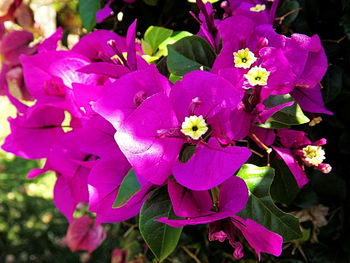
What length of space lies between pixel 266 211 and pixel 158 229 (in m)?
0.11

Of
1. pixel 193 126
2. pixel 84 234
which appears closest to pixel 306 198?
pixel 193 126

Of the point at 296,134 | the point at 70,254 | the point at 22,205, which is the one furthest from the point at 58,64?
the point at 22,205

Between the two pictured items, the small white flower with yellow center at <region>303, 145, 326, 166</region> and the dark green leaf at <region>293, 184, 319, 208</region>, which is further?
the dark green leaf at <region>293, 184, 319, 208</region>

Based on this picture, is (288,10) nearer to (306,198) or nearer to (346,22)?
(346,22)

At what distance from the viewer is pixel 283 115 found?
428mm

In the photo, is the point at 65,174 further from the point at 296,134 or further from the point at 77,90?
the point at 296,134

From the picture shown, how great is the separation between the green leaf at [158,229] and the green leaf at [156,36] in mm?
242

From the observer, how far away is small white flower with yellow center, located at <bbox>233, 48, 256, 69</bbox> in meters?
0.38

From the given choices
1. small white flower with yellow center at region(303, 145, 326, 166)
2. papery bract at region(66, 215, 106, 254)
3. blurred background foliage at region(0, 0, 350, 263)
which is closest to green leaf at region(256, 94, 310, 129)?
small white flower with yellow center at region(303, 145, 326, 166)

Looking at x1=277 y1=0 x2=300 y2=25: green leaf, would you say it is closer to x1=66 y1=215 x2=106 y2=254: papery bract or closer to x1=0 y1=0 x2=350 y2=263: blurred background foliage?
x1=0 y1=0 x2=350 y2=263: blurred background foliage

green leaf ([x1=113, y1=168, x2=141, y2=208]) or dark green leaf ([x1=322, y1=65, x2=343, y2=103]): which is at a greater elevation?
green leaf ([x1=113, y1=168, x2=141, y2=208])

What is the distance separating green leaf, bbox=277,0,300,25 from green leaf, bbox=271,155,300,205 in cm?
21

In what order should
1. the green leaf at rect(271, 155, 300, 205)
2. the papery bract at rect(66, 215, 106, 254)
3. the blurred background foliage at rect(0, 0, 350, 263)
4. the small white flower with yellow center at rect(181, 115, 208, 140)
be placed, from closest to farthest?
the small white flower with yellow center at rect(181, 115, 208, 140)
the green leaf at rect(271, 155, 300, 205)
the blurred background foliage at rect(0, 0, 350, 263)
the papery bract at rect(66, 215, 106, 254)

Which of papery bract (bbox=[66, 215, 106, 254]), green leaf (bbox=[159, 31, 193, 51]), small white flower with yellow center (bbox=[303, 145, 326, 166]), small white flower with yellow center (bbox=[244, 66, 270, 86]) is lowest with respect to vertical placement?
papery bract (bbox=[66, 215, 106, 254])
